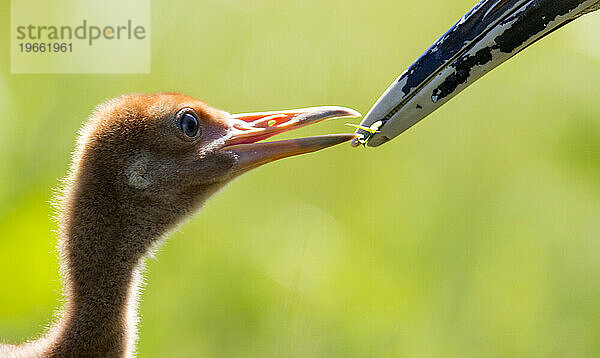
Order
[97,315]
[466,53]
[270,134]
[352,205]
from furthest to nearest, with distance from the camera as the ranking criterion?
1. [352,205]
2. [270,134]
3. [97,315]
4. [466,53]

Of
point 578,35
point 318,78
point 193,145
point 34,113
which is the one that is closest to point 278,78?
point 318,78

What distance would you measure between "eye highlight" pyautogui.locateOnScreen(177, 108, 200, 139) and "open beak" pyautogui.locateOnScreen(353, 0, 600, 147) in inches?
17.2

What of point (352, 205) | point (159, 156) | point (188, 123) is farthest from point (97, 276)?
point (352, 205)

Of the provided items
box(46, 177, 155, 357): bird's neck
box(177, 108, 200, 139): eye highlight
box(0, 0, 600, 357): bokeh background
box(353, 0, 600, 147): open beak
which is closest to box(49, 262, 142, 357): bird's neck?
box(46, 177, 155, 357): bird's neck

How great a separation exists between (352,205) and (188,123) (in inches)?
60.7

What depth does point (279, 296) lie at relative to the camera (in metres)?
3.69

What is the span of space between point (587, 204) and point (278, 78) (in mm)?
1279

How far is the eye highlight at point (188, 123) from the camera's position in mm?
2582

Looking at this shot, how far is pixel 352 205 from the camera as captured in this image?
405 cm

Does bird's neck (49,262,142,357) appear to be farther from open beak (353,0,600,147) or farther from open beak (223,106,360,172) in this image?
open beak (353,0,600,147)

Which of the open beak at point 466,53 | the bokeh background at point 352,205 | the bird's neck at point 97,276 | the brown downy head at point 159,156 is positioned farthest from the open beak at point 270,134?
the bokeh background at point 352,205

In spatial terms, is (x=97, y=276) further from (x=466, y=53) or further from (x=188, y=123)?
(x=466, y=53)

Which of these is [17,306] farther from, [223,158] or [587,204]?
[587,204]

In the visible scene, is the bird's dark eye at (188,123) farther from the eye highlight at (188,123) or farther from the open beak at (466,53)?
the open beak at (466,53)
